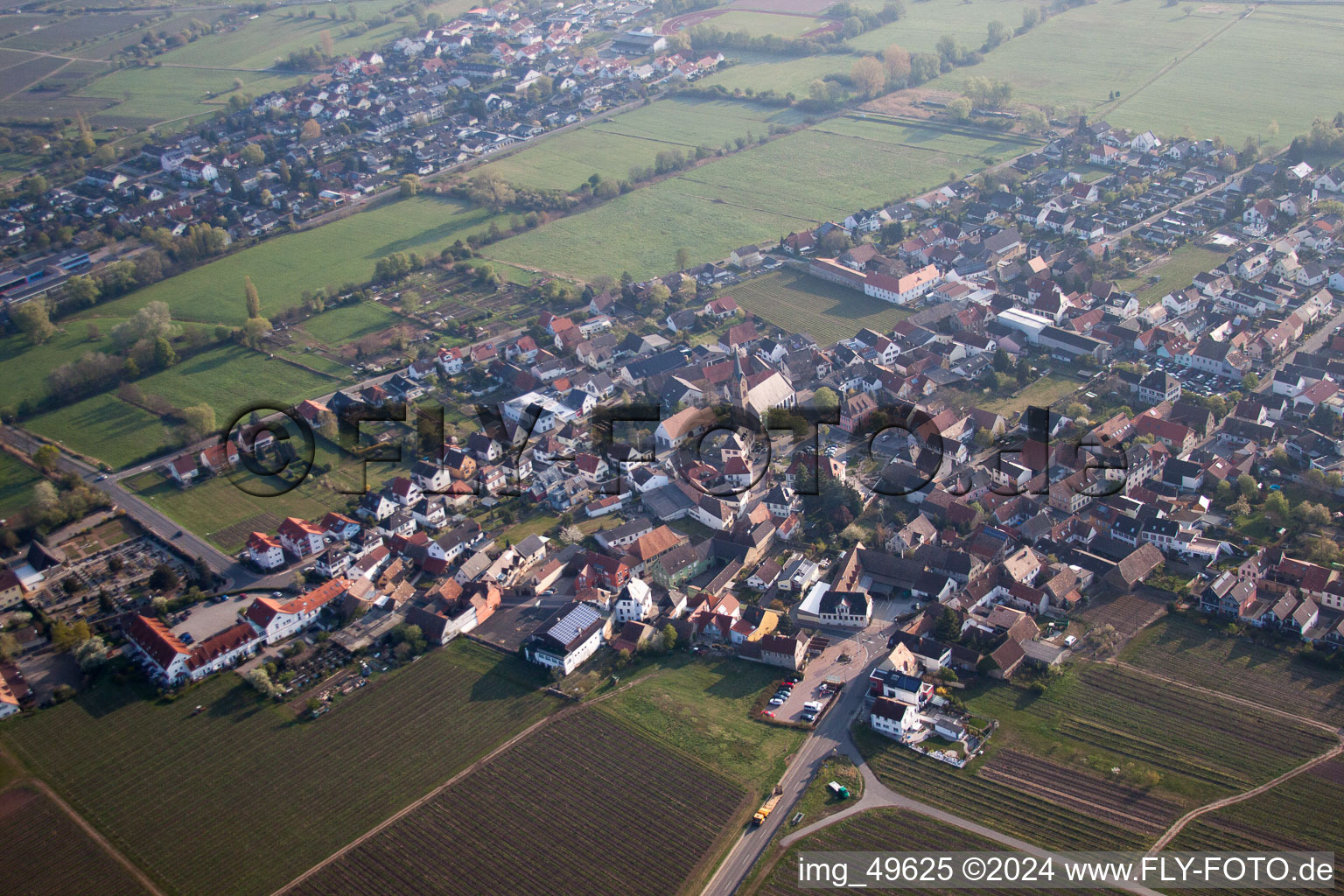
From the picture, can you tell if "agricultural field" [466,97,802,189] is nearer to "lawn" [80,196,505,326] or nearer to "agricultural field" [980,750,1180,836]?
"lawn" [80,196,505,326]

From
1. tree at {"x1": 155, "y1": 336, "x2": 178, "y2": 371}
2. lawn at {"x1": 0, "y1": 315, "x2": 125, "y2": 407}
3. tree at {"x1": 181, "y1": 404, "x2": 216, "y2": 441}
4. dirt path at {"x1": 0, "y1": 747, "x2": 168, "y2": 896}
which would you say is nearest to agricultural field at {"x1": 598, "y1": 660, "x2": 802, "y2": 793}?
dirt path at {"x1": 0, "y1": 747, "x2": 168, "y2": 896}

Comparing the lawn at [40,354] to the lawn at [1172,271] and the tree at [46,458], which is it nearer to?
the tree at [46,458]

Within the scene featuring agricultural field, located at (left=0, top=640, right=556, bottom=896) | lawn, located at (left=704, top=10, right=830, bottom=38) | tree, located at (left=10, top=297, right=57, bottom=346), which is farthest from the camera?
lawn, located at (left=704, top=10, right=830, bottom=38)

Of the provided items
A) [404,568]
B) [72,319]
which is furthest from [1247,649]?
[72,319]

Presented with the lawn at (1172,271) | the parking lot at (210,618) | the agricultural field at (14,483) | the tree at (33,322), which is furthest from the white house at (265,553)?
the lawn at (1172,271)

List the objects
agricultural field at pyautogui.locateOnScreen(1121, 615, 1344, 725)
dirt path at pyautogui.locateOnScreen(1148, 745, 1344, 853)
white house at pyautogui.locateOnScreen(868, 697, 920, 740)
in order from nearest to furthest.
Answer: dirt path at pyautogui.locateOnScreen(1148, 745, 1344, 853), white house at pyautogui.locateOnScreen(868, 697, 920, 740), agricultural field at pyautogui.locateOnScreen(1121, 615, 1344, 725)

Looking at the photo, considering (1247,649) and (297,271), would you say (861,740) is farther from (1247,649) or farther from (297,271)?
(297,271)

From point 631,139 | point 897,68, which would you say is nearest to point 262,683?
point 631,139
